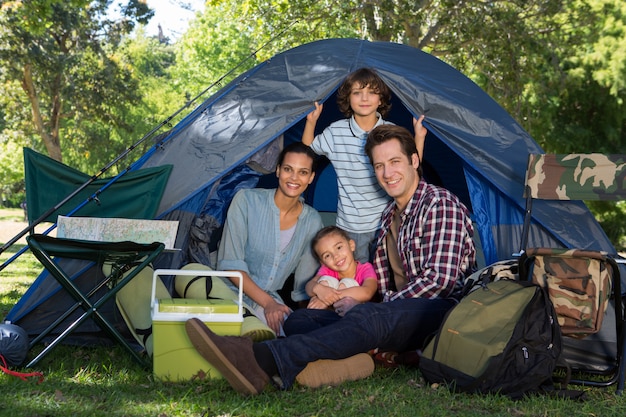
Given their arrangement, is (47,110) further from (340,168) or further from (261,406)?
(261,406)

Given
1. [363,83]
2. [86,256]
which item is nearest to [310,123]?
[363,83]

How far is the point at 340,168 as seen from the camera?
4.13 meters

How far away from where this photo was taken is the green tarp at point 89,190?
3492 mm

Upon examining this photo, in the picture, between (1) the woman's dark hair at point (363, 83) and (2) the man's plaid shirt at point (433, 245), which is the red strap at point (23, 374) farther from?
(1) the woman's dark hair at point (363, 83)

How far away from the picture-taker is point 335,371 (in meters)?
2.98

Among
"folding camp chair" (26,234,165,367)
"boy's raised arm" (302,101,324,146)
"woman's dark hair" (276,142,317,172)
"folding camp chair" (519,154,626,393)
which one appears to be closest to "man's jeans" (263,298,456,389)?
"folding camp chair" (519,154,626,393)

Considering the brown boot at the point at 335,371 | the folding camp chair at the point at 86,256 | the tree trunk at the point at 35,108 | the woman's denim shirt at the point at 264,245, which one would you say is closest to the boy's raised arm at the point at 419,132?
the woman's denim shirt at the point at 264,245

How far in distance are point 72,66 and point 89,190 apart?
13196 millimetres

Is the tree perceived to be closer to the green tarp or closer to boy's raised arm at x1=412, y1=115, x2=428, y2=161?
the green tarp

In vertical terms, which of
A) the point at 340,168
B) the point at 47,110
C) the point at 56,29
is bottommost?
the point at 340,168

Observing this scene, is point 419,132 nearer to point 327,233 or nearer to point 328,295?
point 327,233

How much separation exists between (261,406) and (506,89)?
10.5 metres

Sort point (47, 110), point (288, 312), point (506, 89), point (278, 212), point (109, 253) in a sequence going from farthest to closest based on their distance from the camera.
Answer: point (47, 110) → point (506, 89) → point (278, 212) → point (288, 312) → point (109, 253)

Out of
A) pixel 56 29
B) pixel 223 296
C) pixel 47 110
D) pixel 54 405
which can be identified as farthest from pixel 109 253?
pixel 47 110
